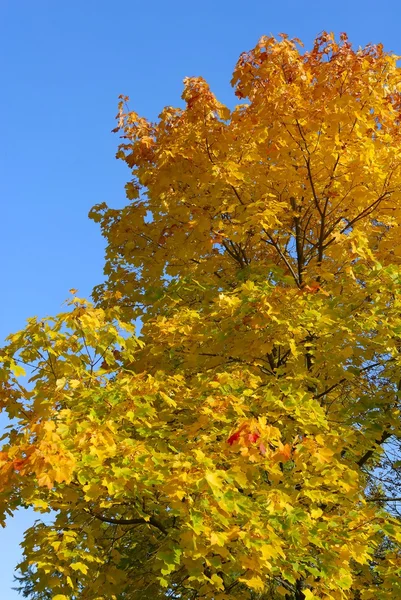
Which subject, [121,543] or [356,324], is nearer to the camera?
[356,324]

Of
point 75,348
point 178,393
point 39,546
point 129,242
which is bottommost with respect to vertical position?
point 39,546

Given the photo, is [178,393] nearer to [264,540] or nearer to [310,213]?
[264,540]

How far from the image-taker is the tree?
532 centimetres

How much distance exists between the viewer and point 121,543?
27.9ft

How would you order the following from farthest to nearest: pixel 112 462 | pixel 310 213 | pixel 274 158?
pixel 310 213
pixel 274 158
pixel 112 462

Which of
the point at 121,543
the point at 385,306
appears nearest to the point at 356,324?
the point at 385,306

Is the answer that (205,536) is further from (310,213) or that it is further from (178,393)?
(310,213)

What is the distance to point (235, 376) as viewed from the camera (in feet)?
21.7

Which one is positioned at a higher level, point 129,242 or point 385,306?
point 129,242

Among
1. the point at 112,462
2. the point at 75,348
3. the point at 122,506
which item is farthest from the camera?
the point at 122,506

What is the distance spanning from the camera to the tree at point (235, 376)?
532 centimetres

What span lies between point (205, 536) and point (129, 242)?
234 inches

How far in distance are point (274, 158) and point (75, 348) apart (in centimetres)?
405

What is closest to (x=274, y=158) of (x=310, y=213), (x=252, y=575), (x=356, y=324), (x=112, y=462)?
(x=310, y=213)
